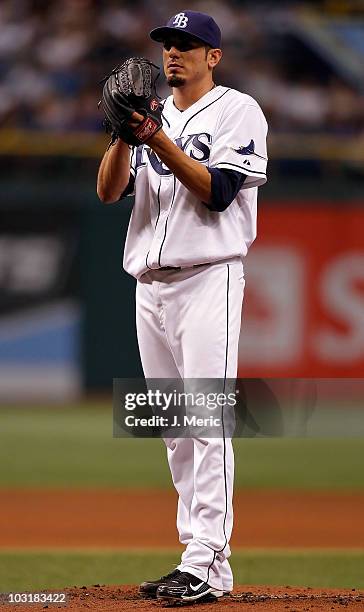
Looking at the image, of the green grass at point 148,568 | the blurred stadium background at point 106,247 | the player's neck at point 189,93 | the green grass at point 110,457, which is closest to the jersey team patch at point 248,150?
the player's neck at point 189,93

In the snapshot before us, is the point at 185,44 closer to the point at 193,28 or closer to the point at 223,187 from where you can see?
the point at 193,28

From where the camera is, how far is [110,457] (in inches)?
327

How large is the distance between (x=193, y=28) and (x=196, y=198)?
528mm

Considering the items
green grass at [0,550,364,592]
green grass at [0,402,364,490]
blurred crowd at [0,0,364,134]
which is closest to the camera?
green grass at [0,550,364,592]

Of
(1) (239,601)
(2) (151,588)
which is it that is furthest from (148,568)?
(1) (239,601)

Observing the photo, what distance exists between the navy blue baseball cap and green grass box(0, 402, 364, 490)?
4.02 metres

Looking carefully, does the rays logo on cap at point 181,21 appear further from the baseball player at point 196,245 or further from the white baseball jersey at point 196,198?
the white baseball jersey at point 196,198

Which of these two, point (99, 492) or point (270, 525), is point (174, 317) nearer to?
point (270, 525)

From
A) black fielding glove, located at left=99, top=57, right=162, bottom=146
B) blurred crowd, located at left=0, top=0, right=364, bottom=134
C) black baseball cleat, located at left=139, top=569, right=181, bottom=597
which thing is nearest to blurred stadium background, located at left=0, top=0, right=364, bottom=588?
blurred crowd, located at left=0, top=0, right=364, bottom=134

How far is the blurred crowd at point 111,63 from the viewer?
11062 millimetres

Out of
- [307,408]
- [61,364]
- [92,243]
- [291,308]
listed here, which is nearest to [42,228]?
[92,243]

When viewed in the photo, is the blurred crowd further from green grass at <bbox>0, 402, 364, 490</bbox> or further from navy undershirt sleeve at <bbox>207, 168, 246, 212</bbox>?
navy undershirt sleeve at <bbox>207, 168, 246, 212</bbox>

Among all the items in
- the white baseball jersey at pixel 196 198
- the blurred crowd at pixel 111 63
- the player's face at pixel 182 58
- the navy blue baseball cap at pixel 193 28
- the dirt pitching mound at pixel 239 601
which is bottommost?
the dirt pitching mound at pixel 239 601

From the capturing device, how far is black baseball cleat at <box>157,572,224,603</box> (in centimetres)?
329
